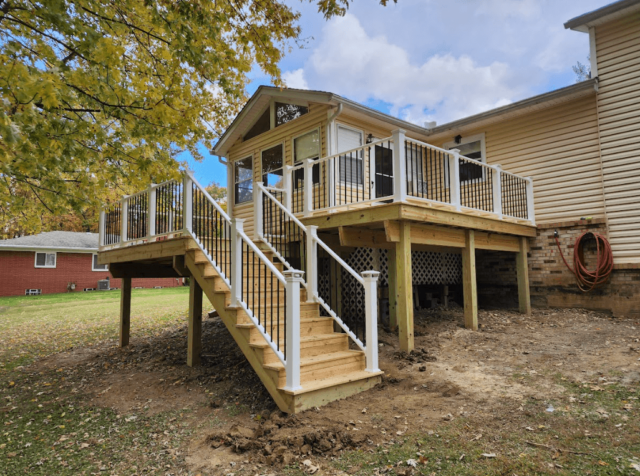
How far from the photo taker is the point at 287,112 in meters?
11.4

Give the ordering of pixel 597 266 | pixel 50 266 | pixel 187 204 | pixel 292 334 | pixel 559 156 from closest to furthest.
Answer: pixel 292 334
pixel 187 204
pixel 597 266
pixel 559 156
pixel 50 266

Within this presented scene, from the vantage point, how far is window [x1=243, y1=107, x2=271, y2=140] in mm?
12125

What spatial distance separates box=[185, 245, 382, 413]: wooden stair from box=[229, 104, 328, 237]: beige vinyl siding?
4.89 m

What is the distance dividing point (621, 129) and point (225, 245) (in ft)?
28.7

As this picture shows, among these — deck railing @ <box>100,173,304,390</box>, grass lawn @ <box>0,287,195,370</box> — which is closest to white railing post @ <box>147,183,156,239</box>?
deck railing @ <box>100,173,304,390</box>

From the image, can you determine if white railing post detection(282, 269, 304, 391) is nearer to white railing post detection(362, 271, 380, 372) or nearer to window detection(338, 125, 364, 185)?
white railing post detection(362, 271, 380, 372)

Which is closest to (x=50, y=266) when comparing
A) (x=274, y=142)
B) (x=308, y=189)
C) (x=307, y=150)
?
(x=274, y=142)

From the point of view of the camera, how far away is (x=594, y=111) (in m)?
9.58

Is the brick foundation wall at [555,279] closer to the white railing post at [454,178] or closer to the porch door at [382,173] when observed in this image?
the porch door at [382,173]

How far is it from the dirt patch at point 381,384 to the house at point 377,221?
18.0 inches

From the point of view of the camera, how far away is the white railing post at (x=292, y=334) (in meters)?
4.61

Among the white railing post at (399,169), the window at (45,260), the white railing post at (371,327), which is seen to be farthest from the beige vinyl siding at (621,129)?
the window at (45,260)

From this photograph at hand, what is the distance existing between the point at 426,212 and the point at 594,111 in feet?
18.5

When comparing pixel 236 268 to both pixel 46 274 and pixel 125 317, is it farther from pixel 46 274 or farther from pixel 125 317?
pixel 46 274
